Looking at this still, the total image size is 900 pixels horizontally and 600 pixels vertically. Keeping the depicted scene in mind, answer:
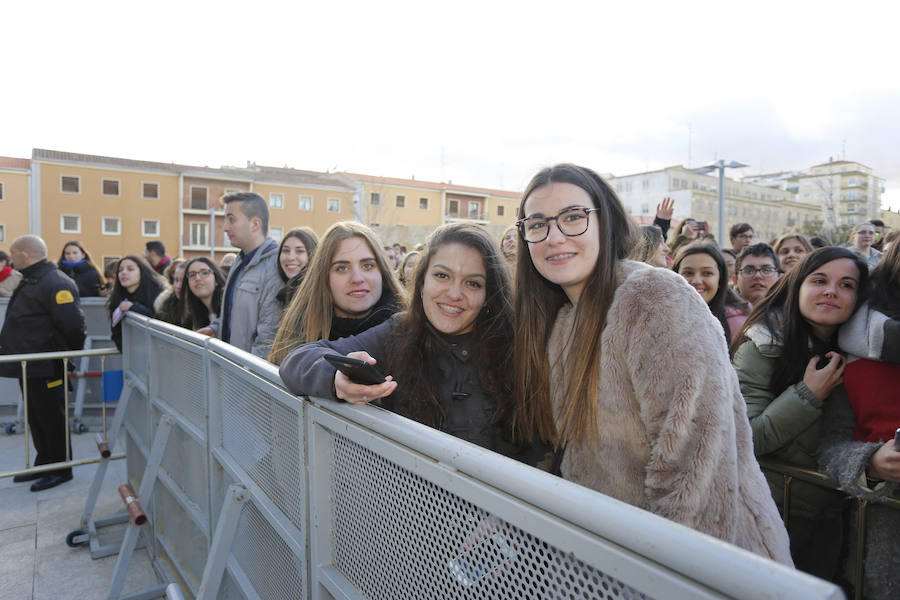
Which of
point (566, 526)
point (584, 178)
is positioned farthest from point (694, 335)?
point (566, 526)

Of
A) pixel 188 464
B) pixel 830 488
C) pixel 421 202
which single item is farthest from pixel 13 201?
pixel 830 488

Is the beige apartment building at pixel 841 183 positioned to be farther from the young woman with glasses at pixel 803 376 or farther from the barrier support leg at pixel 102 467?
the barrier support leg at pixel 102 467

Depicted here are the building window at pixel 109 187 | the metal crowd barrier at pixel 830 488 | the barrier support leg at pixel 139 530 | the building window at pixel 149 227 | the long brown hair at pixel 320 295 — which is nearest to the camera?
the metal crowd barrier at pixel 830 488

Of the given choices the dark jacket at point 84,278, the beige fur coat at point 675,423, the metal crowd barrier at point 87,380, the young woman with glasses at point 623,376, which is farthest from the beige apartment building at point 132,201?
the beige fur coat at point 675,423

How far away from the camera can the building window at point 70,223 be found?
37450 mm

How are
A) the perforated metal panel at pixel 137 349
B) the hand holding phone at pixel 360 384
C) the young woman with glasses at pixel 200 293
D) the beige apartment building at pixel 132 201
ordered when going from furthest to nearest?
the beige apartment building at pixel 132 201 < the young woman with glasses at pixel 200 293 < the perforated metal panel at pixel 137 349 < the hand holding phone at pixel 360 384

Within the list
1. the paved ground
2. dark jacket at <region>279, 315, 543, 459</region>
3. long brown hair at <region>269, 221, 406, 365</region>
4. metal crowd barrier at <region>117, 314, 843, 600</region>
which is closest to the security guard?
the paved ground

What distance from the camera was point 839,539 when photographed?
7.32 ft

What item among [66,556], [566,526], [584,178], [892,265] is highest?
[584,178]

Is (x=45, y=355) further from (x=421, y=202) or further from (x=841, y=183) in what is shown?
(x=841, y=183)

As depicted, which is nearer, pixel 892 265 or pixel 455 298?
pixel 455 298

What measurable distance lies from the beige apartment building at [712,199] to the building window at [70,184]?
51.4 meters

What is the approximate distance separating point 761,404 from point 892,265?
0.79m

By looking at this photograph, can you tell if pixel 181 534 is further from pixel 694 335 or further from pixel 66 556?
pixel 694 335
